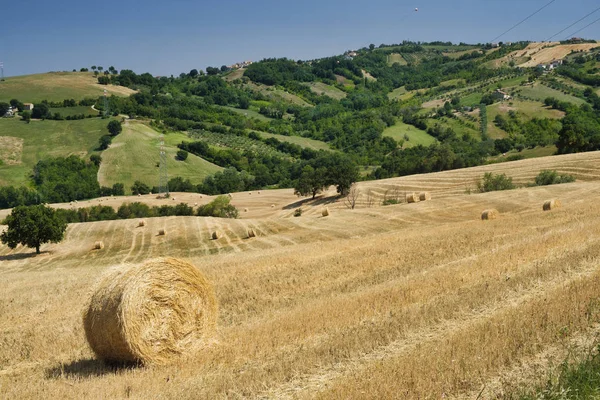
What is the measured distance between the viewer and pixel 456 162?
91.9 m

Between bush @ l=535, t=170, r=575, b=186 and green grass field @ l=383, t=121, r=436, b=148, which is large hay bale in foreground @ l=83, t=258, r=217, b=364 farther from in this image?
green grass field @ l=383, t=121, r=436, b=148

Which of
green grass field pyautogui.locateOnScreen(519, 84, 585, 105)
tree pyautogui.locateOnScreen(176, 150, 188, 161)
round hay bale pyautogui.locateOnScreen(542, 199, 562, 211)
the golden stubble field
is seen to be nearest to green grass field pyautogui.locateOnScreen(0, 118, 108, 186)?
tree pyautogui.locateOnScreen(176, 150, 188, 161)

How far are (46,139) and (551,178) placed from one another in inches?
4798

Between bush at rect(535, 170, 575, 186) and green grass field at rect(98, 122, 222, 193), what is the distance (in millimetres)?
83910

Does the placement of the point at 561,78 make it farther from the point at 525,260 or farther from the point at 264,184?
the point at 525,260

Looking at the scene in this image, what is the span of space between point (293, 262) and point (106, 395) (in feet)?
41.0

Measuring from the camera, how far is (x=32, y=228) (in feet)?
142

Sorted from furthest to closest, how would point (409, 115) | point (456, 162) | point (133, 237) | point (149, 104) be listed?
point (149, 104)
point (409, 115)
point (456, 162)
point (133, 237)

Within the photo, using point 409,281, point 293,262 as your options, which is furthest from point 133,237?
point 409,281

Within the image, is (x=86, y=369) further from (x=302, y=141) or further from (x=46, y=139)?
(x=302, y=141)

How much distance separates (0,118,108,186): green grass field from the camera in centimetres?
11775

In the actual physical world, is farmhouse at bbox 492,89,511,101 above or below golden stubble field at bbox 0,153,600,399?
above

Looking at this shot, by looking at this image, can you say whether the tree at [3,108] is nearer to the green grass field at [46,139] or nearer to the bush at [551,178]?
the green grass field at [46,139]

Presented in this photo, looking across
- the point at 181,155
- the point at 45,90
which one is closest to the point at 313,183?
the point at 181,155
